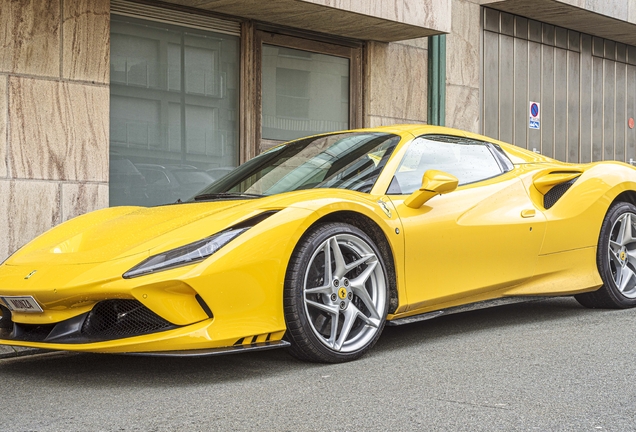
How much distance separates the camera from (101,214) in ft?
17.2

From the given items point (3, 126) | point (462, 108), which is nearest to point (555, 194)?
point (3, 126)

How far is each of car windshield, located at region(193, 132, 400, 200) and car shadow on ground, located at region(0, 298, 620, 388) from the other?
0.93 meters

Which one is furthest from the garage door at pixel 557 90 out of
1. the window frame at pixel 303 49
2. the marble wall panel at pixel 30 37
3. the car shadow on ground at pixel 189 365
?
the car shadow on ground at pixel 189 365

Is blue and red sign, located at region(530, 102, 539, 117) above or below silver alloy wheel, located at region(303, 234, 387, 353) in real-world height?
above

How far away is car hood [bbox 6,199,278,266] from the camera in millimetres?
4082

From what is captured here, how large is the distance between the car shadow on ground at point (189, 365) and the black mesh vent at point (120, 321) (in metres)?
0.25

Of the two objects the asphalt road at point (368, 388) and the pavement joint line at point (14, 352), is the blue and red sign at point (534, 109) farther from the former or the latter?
the pavement joint line at point (14, 352)

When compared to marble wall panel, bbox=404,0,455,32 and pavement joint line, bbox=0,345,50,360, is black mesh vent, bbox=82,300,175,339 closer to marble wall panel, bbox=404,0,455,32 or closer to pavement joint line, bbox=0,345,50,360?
pavement joint line, bbox=0,345,50,360

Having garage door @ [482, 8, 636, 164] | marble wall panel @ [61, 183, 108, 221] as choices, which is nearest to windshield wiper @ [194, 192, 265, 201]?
marble wall panel @ [61, 183, 108, 221]

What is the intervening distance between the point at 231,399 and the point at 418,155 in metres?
2.18

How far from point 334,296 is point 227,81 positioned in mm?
5870

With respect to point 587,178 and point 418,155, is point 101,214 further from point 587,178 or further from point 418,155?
point 587,178

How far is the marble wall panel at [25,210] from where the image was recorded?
7824 mm

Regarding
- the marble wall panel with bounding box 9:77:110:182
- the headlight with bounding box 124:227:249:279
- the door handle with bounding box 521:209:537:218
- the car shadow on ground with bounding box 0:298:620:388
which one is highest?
the marble wall panel with bounding box 9:77:110:182
